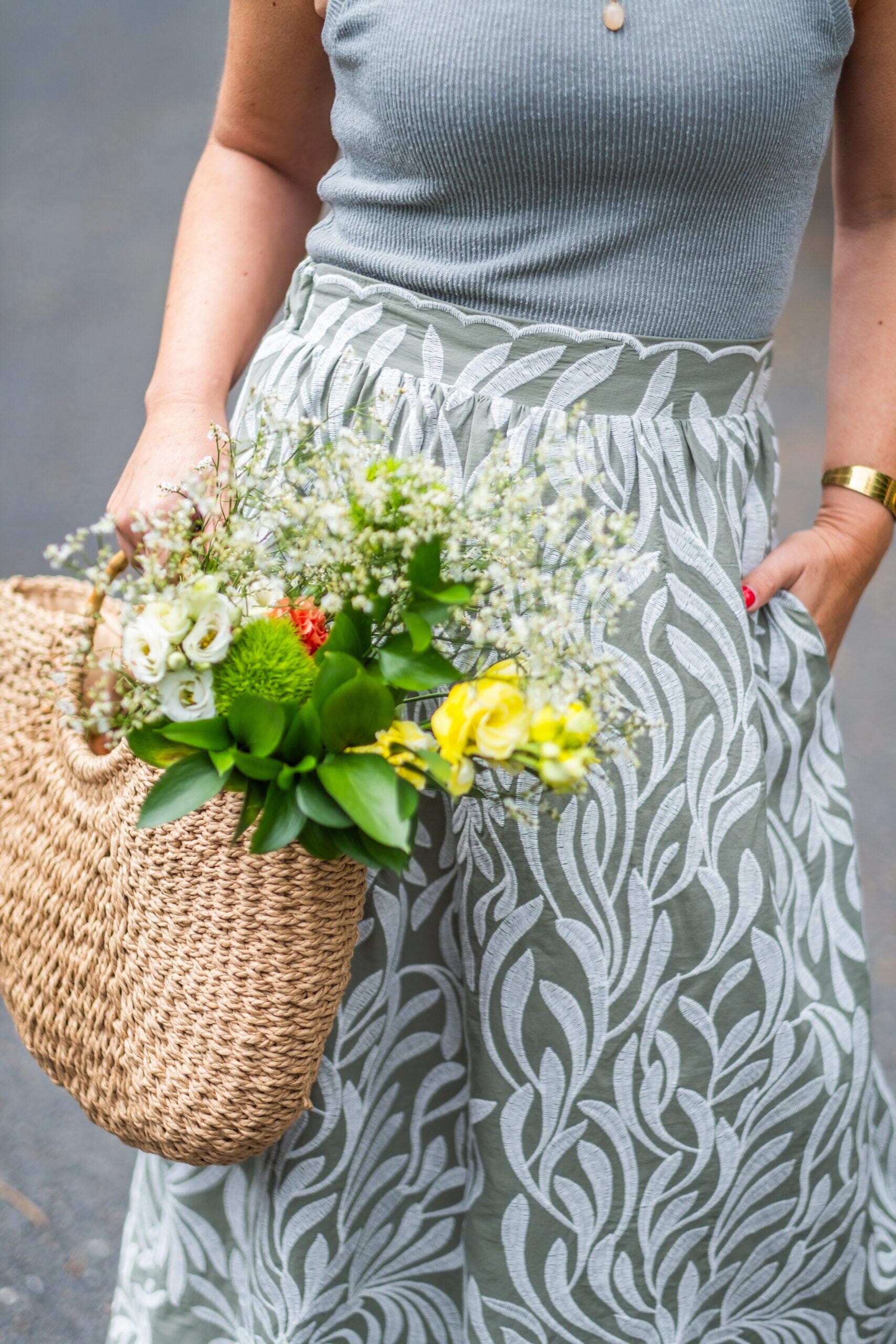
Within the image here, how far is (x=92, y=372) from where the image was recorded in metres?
4.32

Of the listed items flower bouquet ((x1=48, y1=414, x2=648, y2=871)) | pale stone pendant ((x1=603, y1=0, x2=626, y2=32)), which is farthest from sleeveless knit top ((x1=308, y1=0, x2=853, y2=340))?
flower bouquet ((x1=48, y1=414, x2=648, y2=871))

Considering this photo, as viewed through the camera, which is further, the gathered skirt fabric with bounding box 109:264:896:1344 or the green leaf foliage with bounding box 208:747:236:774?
the gathered skirt fabric with bounding box 109:264:896:1344

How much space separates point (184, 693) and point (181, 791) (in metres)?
0.06

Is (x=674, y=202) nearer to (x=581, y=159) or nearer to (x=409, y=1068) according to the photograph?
(x=581, y=159)

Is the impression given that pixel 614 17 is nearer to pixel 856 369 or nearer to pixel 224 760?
pixel 856 369

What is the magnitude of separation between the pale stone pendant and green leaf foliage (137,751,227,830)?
→ 576 mm

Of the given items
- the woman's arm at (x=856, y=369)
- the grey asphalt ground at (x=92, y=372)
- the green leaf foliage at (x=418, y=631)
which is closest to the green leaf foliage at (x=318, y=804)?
the green leaf foliage at (x=418, y=631)

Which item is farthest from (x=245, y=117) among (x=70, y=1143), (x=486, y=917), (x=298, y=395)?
(x=70, y=1143)

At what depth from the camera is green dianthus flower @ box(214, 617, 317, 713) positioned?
0.68 meters

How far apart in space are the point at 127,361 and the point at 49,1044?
3.87 metres

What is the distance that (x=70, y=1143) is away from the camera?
194 centimetres

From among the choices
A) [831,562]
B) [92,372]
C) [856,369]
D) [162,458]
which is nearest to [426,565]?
[162,458]

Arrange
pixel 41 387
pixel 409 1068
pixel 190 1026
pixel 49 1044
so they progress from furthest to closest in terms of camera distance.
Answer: pixel 41 387, pixel 409 1068, pixel 49 1044, pixel 190 1026

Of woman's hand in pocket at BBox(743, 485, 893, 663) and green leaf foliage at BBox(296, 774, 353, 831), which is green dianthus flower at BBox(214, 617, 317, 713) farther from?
woman's hand in pocket at BBox(743, 485, 893, 663)
